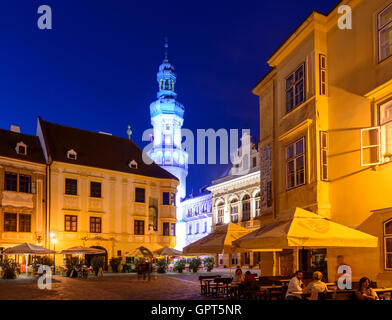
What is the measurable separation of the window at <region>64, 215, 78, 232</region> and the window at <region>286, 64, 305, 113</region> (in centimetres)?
2623

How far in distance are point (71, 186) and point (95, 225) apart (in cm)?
410

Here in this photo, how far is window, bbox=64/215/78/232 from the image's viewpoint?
1535 inches

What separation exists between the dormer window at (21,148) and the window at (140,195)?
36.4 ft

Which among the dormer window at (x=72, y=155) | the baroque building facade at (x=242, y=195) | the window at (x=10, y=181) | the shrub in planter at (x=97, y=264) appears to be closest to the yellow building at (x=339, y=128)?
the shrub in planter at (x=97, y=264)

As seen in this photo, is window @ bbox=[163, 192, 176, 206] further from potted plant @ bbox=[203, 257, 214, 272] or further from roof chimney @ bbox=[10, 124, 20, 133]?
roof chimney @ bbox=[10, 124, 20, 133]

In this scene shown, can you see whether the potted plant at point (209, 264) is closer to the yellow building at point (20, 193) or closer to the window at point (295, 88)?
the yellow building at point (20, 193)

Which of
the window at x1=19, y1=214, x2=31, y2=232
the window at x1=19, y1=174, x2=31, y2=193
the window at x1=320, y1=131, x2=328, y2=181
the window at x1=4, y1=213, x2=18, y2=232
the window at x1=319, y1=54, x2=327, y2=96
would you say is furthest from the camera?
the window at x1=19, y1=174, x2=31, y2=193

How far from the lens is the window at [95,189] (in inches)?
1625

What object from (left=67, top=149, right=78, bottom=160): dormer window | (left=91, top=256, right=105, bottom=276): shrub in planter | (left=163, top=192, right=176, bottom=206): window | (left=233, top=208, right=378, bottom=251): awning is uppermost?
(left=67, top=149, right=78, bottom=160): dormer window

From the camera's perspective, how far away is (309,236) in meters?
11.1

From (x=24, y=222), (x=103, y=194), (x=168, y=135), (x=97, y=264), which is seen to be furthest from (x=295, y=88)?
(x=168, y=135)

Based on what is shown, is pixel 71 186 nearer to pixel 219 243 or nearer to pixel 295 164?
pixel 219 243

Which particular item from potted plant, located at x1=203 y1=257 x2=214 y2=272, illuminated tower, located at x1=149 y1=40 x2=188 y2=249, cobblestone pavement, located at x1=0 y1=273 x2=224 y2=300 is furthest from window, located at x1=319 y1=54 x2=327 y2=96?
illuminated tower, located at x1=149 y1=40 x2=188 y2=249
